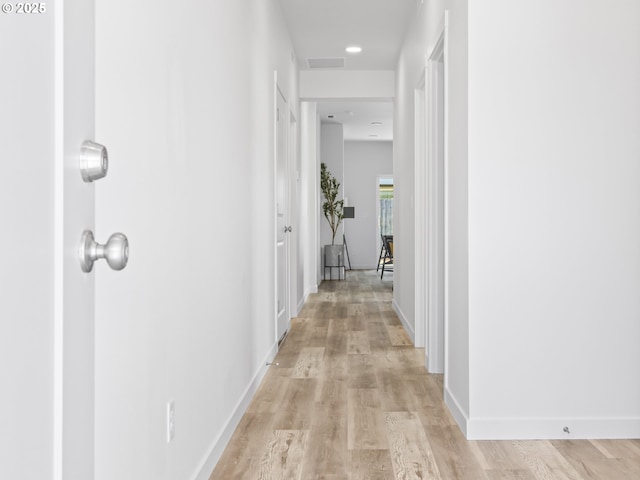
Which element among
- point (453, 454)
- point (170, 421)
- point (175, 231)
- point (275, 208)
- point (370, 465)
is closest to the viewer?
point (170, 421)

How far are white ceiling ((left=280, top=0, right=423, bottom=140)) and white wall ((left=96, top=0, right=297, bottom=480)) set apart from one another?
5.80 feet

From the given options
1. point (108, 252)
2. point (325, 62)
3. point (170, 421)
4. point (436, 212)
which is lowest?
point (170, 421)

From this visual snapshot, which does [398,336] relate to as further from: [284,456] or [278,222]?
[284,456]

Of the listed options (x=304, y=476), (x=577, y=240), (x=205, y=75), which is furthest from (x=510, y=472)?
(x=205, y=75)

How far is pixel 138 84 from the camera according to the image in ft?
5.04

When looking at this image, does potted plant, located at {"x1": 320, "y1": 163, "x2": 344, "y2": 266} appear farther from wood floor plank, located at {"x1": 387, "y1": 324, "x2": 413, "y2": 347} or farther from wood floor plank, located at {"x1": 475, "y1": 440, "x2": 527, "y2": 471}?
wood floor plank, located at {"x1": 475, "y1": 440, "x2": 527, "y2": 471}

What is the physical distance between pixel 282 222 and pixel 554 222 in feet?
9.06

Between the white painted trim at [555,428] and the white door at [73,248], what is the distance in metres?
2.24

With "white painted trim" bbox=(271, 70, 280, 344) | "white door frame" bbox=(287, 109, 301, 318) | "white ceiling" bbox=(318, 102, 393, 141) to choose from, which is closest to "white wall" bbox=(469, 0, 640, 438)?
"white painted trim" bbox=(271, 70, 280, 344)

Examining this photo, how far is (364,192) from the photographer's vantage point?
12930 millimetres

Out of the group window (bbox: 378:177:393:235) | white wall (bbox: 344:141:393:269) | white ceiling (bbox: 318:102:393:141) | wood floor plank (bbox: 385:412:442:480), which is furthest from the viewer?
window (bbox: 378:177:393:235)

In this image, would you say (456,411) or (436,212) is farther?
(436,212)

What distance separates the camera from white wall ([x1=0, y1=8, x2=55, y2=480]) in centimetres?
61

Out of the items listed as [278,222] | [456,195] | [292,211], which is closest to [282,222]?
[278,222]
